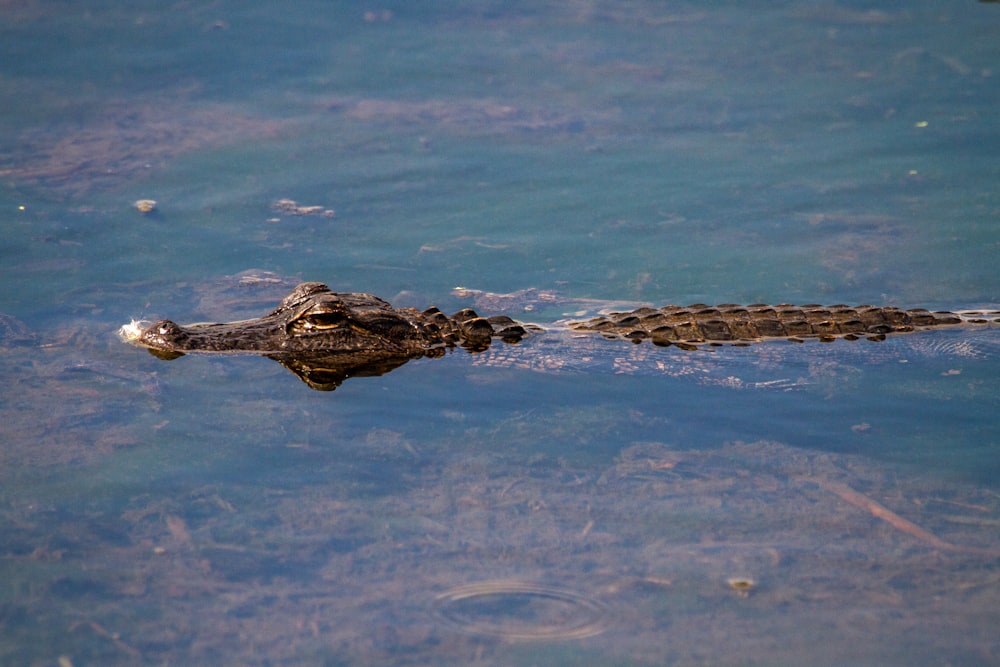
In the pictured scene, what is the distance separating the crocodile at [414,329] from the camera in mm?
7586

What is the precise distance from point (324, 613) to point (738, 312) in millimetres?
4408

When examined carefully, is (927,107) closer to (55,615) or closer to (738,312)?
(738,312)

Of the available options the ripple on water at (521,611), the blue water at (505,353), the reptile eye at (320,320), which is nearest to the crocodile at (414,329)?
the reptile eye at (320,320)

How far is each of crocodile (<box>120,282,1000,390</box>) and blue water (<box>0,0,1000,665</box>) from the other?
0.20m

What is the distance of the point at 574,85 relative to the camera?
39.5 feet

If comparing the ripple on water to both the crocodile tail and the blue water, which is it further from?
the crocodile tail

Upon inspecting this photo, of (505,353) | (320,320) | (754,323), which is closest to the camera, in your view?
(320,320)

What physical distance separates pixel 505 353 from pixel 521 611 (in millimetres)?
3075

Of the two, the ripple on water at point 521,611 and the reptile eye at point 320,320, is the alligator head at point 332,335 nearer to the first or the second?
the reptile eye at point 320,320

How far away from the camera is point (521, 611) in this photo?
501 centimetres

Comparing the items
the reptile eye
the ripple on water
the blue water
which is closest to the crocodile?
the reptile eye

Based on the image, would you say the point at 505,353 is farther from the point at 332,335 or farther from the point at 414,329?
the point at 332,335

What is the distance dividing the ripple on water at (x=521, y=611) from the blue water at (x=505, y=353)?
2cm

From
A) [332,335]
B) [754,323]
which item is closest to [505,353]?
[332,335]
